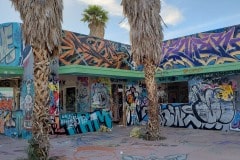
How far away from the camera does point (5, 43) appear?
54.5 feet

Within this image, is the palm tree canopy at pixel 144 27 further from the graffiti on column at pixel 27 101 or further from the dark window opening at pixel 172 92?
the dark window opening at pixel 172 92

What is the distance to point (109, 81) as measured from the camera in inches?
774

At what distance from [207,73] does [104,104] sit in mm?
6009

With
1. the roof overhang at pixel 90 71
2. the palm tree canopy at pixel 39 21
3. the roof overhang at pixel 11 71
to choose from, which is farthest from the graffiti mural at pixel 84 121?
the palm tree canopy at pixel 39 21

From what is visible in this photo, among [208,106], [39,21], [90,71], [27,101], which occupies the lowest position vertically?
[208,106]

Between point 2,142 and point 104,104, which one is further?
point 104,104

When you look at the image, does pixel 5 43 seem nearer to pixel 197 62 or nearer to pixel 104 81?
pixel 104 81

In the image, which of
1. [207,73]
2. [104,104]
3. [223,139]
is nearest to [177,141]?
[223,139]

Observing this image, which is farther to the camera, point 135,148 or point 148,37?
point 148,37

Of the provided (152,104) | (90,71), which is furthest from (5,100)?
(152,104)

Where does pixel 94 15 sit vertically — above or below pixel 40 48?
above

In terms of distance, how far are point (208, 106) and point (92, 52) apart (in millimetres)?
6961

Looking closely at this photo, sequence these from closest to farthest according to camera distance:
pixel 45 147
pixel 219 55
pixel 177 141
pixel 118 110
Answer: pixel 45 147, pixel 177 141, pixel 219 55, pixel 118 110

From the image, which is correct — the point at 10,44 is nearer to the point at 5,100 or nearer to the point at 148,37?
the point at 5,100
